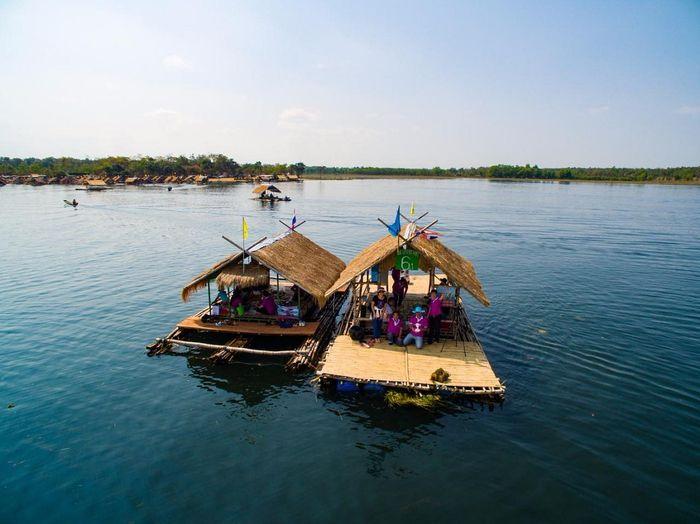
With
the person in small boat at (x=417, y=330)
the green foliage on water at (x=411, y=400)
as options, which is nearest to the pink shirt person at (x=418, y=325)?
the person in small boat at (x=417, y=330)

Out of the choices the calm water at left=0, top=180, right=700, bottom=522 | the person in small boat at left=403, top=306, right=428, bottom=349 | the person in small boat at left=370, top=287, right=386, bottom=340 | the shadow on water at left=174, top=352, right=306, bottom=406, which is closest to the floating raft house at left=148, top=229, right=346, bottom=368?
the shadow on water at left=174, top=352, right=306, bottom=406

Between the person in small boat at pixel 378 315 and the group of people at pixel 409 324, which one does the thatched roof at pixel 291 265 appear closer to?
the person in small boat at pixel 378 315

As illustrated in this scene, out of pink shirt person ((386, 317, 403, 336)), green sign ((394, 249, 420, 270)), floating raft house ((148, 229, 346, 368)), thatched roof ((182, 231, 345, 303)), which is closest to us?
pink shirt person ((386, 317, 403, 336))

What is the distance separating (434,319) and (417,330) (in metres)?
0.91

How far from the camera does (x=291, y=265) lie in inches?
790

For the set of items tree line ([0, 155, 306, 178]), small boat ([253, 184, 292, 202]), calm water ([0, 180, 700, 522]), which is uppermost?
tree line ([0, 155, 306, 178])

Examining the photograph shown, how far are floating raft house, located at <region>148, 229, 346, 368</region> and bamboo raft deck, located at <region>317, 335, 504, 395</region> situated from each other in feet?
6.82

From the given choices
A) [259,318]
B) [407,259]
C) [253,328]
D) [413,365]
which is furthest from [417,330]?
[259,318]

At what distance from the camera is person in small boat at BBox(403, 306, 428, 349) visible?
1630 centimetres

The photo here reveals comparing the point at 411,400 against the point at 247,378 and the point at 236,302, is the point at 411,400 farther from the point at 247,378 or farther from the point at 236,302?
the point at 236,302

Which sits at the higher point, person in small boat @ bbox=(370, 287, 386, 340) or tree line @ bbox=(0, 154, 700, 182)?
tree line @ bbox=(0, 154, 700, 182)

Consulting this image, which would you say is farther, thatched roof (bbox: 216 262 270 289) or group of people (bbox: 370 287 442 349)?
thatched roof (bbox: 216 262 270 289)

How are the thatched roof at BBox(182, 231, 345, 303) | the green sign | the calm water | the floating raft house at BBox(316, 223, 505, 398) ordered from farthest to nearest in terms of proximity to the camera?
the thatched roof at BBox(182, 231, 345, 303) → the green sign → the floating raft house at BBox(316, 223, 505, 398) → the calm water

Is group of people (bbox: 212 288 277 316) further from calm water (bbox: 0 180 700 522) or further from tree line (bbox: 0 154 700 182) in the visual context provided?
tree line (bbox: 0 154 700 182)
